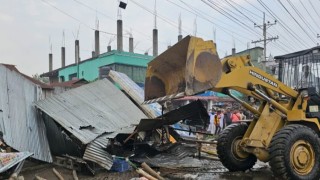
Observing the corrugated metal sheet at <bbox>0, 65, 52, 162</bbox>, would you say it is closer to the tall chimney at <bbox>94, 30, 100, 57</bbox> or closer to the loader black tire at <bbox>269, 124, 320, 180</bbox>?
the loader black tire at <bbox>269, 124, 320, 180</bbox>

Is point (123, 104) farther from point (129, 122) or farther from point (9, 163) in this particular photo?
point (9, 163)

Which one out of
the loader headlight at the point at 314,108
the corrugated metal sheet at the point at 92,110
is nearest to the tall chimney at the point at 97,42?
the corrugated metal sheet at the point at 92,110

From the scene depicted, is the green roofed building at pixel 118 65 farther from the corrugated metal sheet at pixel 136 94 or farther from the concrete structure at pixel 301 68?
the concrete structure at pixel 301 68

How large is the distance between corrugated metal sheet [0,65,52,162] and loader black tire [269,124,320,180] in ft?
17.6

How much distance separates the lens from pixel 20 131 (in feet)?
30.3

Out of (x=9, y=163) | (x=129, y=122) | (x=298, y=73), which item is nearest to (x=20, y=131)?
(x=9, y=163)

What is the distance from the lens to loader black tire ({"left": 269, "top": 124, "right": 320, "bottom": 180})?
7438mm

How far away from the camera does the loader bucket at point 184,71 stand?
6.95 metres

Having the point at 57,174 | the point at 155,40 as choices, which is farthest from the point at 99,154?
the point at 155,40

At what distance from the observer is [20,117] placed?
9508 millimetres

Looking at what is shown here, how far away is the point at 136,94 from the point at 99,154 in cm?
525

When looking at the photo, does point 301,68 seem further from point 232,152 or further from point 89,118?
point 89,118

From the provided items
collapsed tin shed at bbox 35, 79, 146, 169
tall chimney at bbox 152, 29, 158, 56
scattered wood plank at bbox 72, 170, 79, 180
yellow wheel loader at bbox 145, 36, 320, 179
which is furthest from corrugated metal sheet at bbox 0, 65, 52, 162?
tall chimney at bbox 152, 29, 158, 56

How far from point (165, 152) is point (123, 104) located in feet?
10.1
